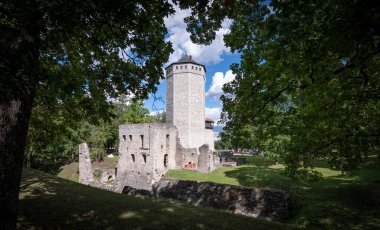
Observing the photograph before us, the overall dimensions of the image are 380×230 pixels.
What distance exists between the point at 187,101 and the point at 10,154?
28.9 meters

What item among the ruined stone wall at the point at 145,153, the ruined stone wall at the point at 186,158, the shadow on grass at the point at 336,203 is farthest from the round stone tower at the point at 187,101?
the shadow on grass at the point at 336,203

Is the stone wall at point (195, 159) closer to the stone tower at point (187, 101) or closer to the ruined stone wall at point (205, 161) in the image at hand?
the ruined stone wall at point (205, 161)

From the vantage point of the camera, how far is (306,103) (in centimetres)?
762

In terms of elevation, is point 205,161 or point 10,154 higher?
point 10,154

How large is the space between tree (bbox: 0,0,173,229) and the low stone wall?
305 inches

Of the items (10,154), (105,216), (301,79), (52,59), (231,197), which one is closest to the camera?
(10,154)

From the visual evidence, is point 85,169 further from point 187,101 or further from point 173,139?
point 187,101

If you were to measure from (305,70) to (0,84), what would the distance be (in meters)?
4.85

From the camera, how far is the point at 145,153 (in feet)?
88.3

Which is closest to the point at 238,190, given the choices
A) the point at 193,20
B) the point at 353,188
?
the point at 353,188

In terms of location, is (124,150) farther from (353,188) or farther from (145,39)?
(145,39)

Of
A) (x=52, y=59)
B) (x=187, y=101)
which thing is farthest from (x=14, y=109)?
(x=187, y=101)

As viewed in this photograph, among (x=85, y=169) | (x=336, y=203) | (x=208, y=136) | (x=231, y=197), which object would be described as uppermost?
(x=208, y=136)

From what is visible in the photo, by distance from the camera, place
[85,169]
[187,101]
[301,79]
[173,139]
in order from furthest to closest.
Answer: [187,101], [173,139], [85,169], [301,79]
